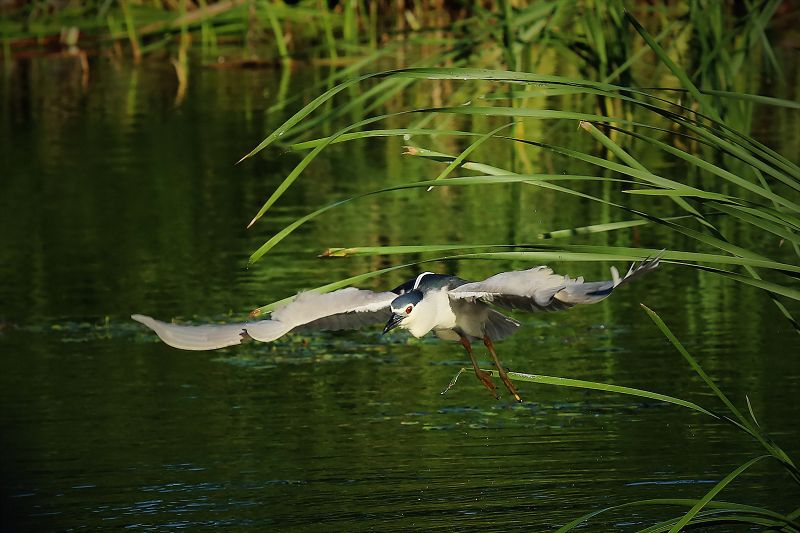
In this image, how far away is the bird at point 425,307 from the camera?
12.1 ft

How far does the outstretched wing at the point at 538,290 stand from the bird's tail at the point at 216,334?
0.45 metres

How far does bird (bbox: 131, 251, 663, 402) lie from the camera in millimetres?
3699

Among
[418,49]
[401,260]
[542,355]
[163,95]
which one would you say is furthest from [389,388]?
[418,49]

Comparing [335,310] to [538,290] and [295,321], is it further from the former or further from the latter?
[538,290]

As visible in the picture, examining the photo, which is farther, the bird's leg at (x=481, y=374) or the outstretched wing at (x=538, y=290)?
the bird's leg at (x=481, y=374)

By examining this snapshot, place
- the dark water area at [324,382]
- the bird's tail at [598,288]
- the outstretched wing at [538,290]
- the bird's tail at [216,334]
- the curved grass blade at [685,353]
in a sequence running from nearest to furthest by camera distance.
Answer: the bird's tail at [598,288], the curved grass blade at [685,353], the outstretched wing at [538,290], the bird's tail at [216,334], the dark water area at [324,382]

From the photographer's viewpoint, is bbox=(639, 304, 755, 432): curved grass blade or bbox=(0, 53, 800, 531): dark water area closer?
bbox=(639, 304, 755, 432): curved grass blade

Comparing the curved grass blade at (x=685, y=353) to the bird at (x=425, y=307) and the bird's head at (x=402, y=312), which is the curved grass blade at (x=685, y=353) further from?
the bird's head at (x=402, y=312)

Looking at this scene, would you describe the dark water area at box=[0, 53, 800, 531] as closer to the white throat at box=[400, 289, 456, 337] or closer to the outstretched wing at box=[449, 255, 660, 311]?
the white throat at box=[400, 289, 456, 337]

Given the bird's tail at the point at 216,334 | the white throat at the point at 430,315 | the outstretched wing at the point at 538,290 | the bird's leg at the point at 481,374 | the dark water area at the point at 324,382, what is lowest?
the dark water area at the point at 324,382

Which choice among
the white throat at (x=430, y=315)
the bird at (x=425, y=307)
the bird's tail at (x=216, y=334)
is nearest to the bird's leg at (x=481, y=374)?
the bird at (x=425, y=307)

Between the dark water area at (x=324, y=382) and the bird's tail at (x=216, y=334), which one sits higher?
the bird's tail at (x=216, y=334)

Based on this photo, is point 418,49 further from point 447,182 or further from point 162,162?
point 447,182

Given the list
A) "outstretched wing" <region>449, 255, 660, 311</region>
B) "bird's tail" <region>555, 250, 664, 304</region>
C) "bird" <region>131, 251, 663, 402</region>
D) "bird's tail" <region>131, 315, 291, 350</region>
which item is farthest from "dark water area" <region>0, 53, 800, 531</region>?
"bird's tail" <region>555, 250, 664, 304</region>
